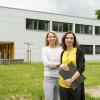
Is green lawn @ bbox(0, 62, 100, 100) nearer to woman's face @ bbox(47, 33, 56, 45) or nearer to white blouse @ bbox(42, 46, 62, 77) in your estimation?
white blouse @ bbox(42, 46, 62, 77)

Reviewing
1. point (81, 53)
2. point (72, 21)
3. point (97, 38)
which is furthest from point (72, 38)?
point (97, 38)

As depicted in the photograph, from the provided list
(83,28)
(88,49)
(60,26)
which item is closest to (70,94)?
(60,26)

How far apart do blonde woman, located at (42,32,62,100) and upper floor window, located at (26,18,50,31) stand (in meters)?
45.3

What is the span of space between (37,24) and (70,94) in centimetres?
4771

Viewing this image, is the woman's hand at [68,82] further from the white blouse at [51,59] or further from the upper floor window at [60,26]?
the upper floor window at [60,26]

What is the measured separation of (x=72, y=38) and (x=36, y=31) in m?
47.1

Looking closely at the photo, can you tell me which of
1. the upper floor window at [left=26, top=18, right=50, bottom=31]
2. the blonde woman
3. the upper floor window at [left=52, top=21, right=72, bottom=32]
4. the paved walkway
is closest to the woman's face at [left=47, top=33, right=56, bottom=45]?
the blonde woman

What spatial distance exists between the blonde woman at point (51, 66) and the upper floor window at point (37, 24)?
149 feet

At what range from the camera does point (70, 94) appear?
6.13 m

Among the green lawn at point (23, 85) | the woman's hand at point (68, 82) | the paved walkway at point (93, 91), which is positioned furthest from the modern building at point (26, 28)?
the woman's hand at point (68, 82)

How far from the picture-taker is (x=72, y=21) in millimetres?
58656

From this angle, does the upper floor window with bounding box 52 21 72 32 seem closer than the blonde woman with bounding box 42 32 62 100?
No

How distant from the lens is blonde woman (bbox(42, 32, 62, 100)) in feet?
22.4

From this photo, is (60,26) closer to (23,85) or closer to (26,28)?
(26,28)
